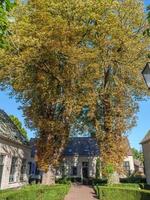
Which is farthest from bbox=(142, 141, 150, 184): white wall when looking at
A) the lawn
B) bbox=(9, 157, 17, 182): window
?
bbox=(9, 157, 17, 182): window

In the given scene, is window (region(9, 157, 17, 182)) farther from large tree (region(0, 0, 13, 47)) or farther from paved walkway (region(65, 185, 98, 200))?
large tree (region(0, 0, 13, 47))

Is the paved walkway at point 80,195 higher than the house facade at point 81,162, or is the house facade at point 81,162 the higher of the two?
the house facade at point 81,162

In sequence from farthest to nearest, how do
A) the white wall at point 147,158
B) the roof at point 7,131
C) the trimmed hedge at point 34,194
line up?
1. the white wall at point 147,158
2. the roof at point 7,131
3. the trimmed hedge at point 34,194

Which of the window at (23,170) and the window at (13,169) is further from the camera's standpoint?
the window at (23,170)

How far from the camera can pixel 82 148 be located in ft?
149

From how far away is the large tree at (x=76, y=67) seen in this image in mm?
20625

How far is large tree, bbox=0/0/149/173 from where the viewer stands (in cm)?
2062

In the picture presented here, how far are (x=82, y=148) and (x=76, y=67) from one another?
26.5 metres

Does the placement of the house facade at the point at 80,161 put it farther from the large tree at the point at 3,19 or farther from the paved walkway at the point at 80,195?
the large tree at the point at 3,19

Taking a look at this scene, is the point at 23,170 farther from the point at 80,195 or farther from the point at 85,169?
the point at 85,169

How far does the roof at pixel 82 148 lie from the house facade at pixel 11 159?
593 inches

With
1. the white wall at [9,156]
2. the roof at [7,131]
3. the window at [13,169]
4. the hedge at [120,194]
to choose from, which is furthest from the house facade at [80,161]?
the hedge at [120,194]

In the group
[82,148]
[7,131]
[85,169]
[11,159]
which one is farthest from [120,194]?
[82,148]

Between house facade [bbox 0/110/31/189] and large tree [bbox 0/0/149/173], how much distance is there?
2710 millimetres
